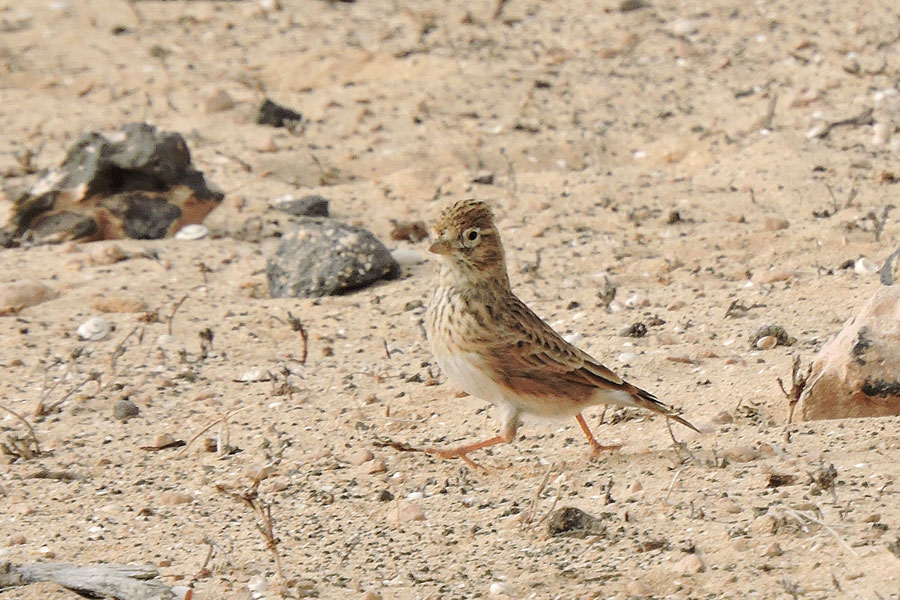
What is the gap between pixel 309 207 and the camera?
7.95m

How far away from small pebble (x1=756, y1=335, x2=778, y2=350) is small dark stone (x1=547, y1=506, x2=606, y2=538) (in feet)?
5.91

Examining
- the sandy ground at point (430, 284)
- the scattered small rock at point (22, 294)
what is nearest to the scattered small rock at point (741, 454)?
the sandy ground at point (430, 284)

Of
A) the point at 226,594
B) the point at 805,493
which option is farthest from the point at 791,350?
the point at 226,594

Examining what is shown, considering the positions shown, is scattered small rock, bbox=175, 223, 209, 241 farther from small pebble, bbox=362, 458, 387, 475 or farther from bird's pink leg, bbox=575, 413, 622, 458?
bird's pink leg, bbox=575, 413, 622, 458

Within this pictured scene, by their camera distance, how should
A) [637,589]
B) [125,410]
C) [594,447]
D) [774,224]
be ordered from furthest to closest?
[774,224] < [125,410] < [594,447] < [637,589]

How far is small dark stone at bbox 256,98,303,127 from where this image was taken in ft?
30.6

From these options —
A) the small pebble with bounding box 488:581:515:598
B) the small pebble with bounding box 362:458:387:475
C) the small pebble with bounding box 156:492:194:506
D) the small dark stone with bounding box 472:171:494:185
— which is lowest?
the small dark stone with bounding box 472:171:494:185

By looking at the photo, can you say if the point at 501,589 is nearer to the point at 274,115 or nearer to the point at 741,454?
the point at 741,454

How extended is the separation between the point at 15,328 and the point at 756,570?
4189mm

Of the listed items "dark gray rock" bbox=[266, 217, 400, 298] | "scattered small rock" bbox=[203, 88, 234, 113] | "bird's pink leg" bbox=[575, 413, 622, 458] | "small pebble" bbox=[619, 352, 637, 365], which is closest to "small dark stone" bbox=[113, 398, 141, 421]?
"dark gray rock" bbox=[266, 217, 400, 298]

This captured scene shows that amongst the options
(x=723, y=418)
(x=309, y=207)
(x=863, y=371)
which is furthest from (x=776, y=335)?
(x=309, y=207)

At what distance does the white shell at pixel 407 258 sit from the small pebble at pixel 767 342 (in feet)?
7.65

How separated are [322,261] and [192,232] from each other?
133cm

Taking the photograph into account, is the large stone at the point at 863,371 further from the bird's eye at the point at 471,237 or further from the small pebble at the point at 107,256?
the small pebble at the point at 107,256
